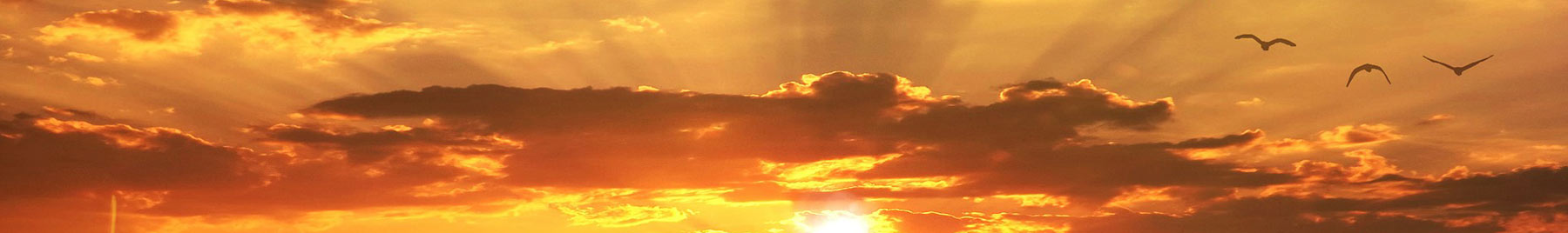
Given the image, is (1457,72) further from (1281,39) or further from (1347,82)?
(1281,39)

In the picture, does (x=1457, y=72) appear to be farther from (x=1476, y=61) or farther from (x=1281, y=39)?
(x=1281, y=39)

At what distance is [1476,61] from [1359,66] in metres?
7.05

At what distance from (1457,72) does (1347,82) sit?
7854mm

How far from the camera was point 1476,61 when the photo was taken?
74.3m

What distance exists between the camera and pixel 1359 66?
77.4 m

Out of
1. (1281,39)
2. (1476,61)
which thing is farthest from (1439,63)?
(1281,39)

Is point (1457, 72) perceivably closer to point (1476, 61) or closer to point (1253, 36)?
point (1476, 61)

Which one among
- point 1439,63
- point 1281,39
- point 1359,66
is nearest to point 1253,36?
point 1281,39

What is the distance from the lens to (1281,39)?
254 feet

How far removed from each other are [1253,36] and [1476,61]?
1444 cm

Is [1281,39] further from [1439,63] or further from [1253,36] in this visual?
[1439,63]

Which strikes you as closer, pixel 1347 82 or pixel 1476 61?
pixel 1476 61

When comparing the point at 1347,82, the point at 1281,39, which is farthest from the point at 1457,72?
the point at 1281,39

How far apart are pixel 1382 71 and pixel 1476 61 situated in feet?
20.0
